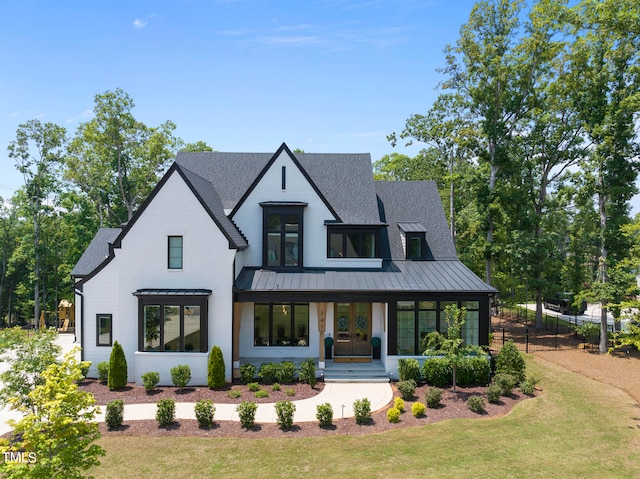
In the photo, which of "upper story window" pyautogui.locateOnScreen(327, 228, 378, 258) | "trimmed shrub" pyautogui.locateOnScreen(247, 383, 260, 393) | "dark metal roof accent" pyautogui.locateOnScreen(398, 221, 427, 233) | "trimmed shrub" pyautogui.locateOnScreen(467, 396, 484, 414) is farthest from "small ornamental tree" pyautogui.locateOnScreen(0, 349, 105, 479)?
"dark metal roof accent" pyautogui.locateOnScreen(398, 221, 427, 233)

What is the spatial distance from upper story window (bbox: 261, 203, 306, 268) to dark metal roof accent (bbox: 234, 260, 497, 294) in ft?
2.34

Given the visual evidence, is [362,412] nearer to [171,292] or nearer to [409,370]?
[409,370]

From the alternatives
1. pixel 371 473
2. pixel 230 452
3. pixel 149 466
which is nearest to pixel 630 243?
pixel 371 473

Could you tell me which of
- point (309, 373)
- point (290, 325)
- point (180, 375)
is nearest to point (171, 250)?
point (180, 375)

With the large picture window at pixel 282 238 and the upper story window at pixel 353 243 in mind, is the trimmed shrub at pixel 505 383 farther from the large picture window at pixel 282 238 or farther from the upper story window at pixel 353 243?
the large picture window at pixel 282 238

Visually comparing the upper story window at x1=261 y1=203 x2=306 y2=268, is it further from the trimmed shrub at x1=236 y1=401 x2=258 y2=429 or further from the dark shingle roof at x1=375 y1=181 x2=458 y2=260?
the trimmed shrub at x1=236 y1=401 x2=258 y2=429

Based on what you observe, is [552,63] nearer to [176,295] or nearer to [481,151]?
[481,151]

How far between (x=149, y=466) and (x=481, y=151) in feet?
100

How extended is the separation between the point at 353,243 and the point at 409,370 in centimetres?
750

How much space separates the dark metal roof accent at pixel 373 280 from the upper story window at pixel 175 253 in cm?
297

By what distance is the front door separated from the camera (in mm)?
→ 21656

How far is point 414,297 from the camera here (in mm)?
19531

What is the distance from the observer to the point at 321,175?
2592 cm

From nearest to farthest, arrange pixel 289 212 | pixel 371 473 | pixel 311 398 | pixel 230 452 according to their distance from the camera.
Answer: pixel 371 473
pixel 230 452
pixel 311 398
pixel 289 212
